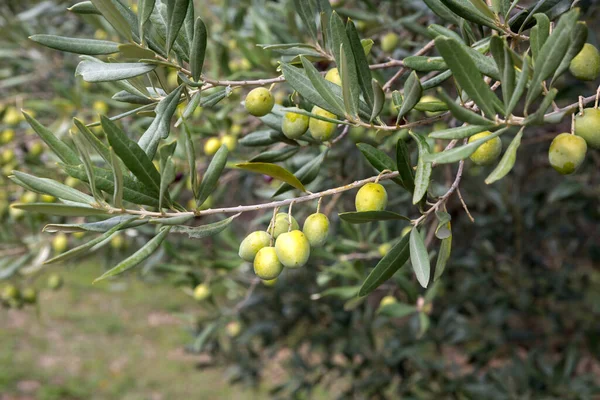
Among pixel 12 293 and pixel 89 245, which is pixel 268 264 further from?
pixel 12 293

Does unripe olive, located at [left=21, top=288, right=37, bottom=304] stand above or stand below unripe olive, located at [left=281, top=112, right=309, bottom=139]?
below

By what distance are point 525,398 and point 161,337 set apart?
15.3ft

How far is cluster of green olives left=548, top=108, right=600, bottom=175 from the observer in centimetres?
78

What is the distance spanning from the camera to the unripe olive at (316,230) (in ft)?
3.10

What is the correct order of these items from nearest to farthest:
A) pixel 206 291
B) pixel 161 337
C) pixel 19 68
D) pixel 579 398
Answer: pixel 206 291 → pixel 579 398 → pixel 19 68 → pixel 161 337

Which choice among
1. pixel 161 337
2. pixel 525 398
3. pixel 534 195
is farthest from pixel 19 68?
pixel 161 337

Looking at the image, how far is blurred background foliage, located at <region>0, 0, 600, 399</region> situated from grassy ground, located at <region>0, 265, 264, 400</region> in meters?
2.02

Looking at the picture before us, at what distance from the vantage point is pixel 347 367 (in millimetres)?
2785

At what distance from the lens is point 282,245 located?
0.90m

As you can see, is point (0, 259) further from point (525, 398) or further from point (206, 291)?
point (525, 398)

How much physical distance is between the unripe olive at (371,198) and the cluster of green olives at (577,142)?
26cm

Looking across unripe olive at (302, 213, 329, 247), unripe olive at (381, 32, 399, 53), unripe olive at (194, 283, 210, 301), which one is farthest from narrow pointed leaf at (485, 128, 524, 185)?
unripe olive at (194, 283, 210, 301)

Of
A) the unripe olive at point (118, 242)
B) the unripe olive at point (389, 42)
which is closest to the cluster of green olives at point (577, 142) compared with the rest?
the unripe olive at point (389, 42)

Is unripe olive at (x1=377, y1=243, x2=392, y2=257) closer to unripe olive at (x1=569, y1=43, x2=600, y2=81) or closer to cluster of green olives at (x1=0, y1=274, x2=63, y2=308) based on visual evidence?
unripe olive at (x1=569, y1=43, x2=600, y2=81)
